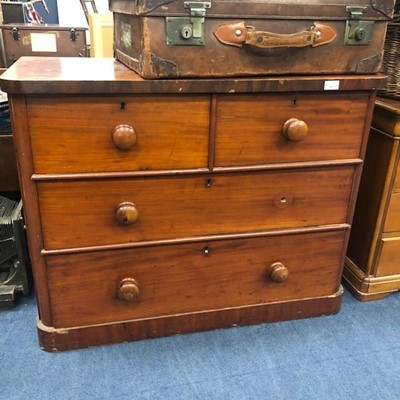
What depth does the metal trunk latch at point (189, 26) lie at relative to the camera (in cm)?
105

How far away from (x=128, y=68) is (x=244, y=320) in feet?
2.78

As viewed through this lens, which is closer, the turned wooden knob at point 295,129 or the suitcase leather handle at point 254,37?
the suitcase leather handle at point 254,37

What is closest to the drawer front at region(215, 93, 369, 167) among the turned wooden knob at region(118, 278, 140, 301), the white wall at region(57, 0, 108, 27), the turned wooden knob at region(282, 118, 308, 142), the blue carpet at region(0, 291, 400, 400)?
the turned wooden knob at region(282, 118, 308, 142)

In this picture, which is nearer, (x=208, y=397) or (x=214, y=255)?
(x=208, y=397)

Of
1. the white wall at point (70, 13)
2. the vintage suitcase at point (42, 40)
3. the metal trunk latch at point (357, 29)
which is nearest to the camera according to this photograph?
the metal trunk latch at point (357, 29)

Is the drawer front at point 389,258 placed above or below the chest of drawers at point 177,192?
below

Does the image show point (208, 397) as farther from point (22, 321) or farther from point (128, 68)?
point (128, 68)

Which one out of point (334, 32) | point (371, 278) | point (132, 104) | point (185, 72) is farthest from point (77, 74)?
point (371, 278)

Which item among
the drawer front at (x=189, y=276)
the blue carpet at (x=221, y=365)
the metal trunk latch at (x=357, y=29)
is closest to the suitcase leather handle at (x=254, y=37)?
the metal trunk latch at (x=357, y=29)

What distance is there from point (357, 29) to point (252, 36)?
30cm

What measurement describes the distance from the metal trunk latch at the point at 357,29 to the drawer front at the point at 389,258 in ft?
2.24

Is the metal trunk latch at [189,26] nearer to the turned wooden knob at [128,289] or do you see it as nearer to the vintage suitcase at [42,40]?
the turned wooden knob at [128,289]

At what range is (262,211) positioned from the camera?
51.9 inches

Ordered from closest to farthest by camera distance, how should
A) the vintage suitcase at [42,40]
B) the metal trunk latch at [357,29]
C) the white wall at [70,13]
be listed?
1. the metal trunk latch at [357,29]
2. the vintage suitcase at [42,40]
3. the white wall at [70,13]
